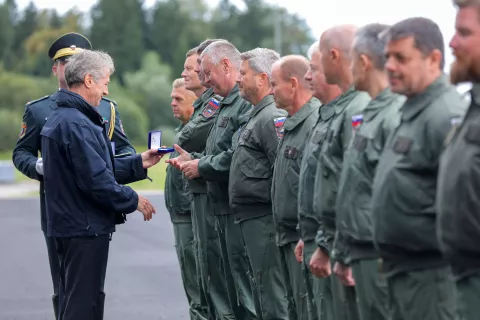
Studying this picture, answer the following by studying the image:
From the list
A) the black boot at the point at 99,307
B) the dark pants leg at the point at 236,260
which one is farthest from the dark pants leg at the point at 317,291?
the dark pants leg at the point at 236,260

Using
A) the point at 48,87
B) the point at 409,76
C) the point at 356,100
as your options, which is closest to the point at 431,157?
the point at 409,76

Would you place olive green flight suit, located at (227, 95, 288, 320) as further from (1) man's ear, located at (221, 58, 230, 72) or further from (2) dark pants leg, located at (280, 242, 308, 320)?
(1) man's ear, located at (221, 58, 230, 72)

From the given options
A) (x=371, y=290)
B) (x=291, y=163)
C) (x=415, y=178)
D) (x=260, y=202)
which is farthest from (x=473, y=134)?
(x=260, y=202)

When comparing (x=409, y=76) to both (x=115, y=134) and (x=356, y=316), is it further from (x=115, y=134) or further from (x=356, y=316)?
(x=115, y=134)

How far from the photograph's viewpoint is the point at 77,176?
24.7 ft

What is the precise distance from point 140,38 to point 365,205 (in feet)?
284

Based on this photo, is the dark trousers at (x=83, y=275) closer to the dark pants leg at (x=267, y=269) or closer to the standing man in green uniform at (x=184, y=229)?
the dark pants leg at (x=267, y=269)

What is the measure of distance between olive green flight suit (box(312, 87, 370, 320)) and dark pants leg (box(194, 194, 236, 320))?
3.01m

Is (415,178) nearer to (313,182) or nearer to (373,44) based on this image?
(373,44)

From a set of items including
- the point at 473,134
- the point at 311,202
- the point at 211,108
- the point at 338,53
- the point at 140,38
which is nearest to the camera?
the point at 473,134

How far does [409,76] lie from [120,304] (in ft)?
22.8

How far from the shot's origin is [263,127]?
8070mm

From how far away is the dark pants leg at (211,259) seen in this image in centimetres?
918

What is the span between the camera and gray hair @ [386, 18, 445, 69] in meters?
5.12
